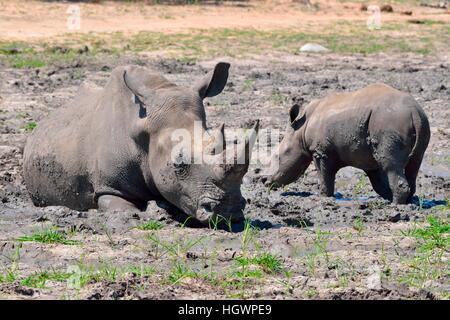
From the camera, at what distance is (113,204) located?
8.07 m

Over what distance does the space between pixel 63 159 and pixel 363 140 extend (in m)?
2.53

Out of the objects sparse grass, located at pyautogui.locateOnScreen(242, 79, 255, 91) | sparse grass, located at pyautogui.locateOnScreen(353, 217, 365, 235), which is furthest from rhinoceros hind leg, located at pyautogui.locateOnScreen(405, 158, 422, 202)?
sparse grass, located at pyautogui.locateOnScreen(242, 79, 255, 91)

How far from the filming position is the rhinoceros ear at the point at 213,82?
831 centimetres

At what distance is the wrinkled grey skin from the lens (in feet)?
24.2

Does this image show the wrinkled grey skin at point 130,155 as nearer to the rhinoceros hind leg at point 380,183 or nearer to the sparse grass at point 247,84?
the rhinoceros hind leg at point 380,183

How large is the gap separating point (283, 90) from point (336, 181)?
4499 mm

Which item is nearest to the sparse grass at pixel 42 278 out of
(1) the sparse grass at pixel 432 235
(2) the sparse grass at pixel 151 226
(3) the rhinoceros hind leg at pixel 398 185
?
(2) the sparse grass at pixel 151 226

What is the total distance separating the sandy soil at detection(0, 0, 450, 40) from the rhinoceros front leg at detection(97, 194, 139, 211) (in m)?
11.8

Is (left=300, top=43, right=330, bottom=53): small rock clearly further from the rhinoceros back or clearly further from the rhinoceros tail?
the rhinoceros tail

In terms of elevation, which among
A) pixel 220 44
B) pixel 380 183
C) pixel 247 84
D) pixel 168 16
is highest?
pixel 380 183

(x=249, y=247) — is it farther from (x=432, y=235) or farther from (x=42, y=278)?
(x=42, y=278)

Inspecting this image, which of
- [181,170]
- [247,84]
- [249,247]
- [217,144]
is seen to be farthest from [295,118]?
[247,84]

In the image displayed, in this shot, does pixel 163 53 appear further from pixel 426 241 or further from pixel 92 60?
pixel 426 241

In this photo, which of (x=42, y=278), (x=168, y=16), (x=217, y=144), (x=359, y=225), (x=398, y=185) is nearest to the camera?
(x=42, y=278)
